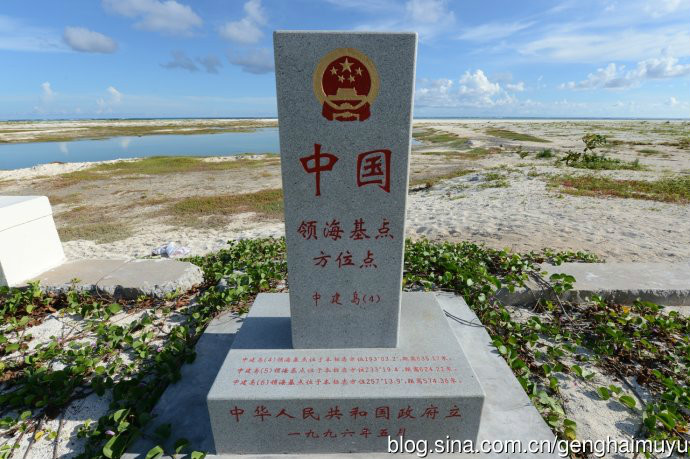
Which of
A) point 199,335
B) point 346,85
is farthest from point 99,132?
point 346,85

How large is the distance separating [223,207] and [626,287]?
9.33m

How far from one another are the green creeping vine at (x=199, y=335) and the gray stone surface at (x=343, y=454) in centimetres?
10

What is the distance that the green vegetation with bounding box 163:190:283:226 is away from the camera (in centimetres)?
946

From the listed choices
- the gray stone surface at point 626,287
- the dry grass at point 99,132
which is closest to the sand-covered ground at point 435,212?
the gray stone surface at point 626,287

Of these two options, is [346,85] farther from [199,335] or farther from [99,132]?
[99,132]

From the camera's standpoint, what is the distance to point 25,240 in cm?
445

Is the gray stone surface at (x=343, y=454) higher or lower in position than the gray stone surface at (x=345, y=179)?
lower

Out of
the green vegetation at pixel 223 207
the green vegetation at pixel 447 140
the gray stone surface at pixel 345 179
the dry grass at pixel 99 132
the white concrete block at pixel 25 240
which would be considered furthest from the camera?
the dry grass at pixel 99 132

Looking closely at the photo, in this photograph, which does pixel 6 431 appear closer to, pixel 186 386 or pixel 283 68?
pixel 186 386

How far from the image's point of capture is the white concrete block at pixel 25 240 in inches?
166

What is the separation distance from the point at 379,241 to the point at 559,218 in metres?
6.86

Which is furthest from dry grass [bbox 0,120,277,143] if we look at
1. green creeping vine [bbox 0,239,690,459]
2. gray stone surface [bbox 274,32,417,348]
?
gray stone surface [bbox 274,32,417,348]

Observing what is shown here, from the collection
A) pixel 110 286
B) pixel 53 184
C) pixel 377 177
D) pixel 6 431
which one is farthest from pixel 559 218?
pixel 53 184

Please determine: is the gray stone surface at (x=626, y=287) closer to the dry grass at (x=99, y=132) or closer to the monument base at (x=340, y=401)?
the monument base at (x=340, y=401)
